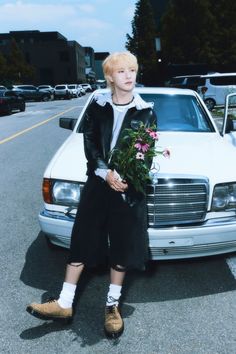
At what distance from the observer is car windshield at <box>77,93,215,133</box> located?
16.5 ft

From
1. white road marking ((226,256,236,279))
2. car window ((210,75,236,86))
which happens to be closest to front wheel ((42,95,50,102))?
car window ((210,75,236,86))

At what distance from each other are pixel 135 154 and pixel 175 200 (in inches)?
31.9

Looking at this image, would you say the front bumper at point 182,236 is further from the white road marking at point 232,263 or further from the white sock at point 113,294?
the white sock at point 113,294

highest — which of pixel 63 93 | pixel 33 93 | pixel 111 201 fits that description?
pixel 111 201

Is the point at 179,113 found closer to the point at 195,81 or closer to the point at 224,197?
the point at 224,197

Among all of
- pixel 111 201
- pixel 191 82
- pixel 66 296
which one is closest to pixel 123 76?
pixel 111 201

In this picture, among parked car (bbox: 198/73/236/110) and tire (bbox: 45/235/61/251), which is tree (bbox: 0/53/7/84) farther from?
tire (bbox: 45/235/61/251)

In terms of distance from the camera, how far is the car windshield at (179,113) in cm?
502

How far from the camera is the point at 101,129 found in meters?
2.86

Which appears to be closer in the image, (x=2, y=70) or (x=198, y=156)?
(x=198, y=156)

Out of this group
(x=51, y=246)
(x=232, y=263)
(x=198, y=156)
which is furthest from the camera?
(x=51, y=246)

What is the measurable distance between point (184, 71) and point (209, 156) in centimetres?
3942

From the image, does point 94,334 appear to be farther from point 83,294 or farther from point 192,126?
point 192,126

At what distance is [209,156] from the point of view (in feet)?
12.8
